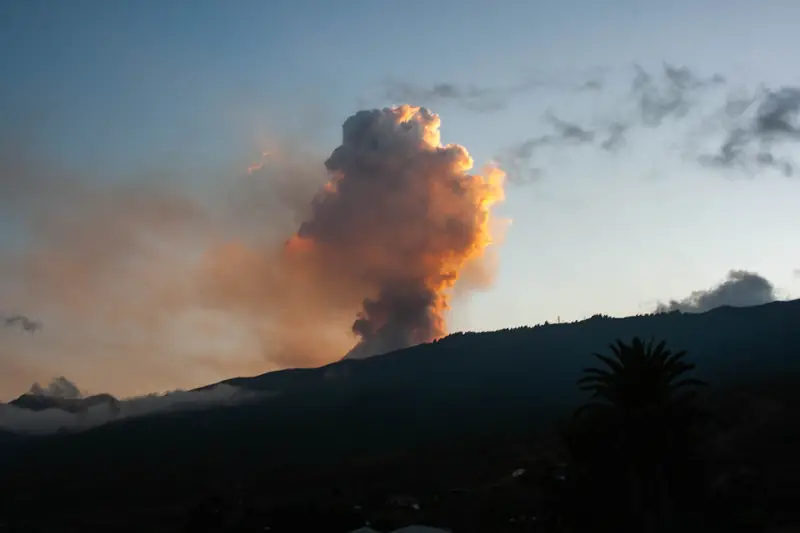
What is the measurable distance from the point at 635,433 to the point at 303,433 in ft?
506

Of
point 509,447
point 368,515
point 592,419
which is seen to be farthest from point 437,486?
point 592,419

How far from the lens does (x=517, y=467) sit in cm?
12144

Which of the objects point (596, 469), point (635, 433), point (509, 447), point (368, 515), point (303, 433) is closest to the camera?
point (635, 433)

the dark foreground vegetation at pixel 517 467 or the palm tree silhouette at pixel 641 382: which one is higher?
the palm tree silhouette at pixel 641 382

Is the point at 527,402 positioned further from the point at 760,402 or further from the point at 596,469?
the point at 596,469

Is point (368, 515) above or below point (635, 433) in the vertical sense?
below

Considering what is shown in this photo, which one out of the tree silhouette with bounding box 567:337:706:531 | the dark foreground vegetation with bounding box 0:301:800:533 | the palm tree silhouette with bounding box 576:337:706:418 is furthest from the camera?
the dark foreground vegetation with bounding box 0:301:800:533

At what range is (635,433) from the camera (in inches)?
1906

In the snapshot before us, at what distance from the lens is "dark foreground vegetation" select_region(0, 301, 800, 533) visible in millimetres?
50469

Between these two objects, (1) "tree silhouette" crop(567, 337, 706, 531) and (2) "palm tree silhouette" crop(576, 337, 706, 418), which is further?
(2) "palm tree silhouette" crop(576, 337, 706, 418)

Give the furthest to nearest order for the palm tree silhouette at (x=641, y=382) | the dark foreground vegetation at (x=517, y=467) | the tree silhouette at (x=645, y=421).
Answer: the dark foreground vegetation at (x=517, y=467)
the palm tree silhouette at (x=641, y=382)
the tree silhouette at (x=645, y=421)

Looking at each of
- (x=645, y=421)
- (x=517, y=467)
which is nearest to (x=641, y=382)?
(x=645, y=421)

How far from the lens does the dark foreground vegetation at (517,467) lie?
50.5m

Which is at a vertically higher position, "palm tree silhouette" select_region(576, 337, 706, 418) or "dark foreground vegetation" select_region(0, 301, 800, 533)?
"palm tree silhouette" select_region(576, 337, 706, 418)
